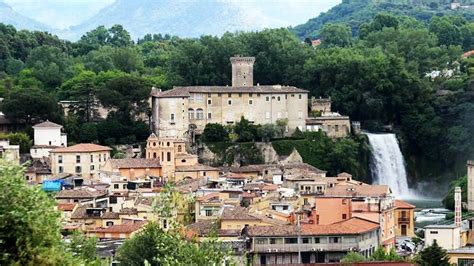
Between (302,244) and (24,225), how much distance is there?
2288cm

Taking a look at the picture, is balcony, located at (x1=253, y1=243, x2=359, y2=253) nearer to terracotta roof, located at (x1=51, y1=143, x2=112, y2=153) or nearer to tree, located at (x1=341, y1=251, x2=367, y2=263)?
tree, located at (x1=341, y1=251, x2=367, y2=263)

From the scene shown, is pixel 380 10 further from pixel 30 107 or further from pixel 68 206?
pixel 68 206

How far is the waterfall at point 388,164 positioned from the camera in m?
69.5

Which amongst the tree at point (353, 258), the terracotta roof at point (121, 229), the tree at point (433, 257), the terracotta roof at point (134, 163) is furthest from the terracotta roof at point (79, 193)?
the tree at point (433, 257)

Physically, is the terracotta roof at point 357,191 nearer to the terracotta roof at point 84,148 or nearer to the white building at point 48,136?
the terracotta roof at point 84,148

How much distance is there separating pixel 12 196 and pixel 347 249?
2328 cm

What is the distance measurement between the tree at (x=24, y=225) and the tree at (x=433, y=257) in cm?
1758

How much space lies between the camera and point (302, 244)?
137 feet

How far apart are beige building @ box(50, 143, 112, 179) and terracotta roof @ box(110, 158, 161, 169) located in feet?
4.37

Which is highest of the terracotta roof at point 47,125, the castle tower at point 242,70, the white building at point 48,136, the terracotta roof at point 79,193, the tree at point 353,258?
the castle tower at point 242,70

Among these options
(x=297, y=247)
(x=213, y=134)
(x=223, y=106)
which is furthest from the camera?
(x=223, y=106)

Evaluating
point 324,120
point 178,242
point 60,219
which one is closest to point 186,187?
point 324,120

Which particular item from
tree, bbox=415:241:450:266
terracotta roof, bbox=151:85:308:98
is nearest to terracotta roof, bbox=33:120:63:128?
terracotta roof, bbox=151:85:308:98

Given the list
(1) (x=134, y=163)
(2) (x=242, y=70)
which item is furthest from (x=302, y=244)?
(2) (x=242, y=70)
